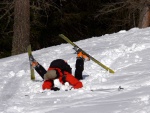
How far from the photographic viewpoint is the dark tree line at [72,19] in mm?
19908

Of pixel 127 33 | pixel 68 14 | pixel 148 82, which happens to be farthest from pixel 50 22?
pixel 148 82

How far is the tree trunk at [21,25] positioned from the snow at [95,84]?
136 inches

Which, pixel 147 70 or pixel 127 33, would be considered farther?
pixel 127 33

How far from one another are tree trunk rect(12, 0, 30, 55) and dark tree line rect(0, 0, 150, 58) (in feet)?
7.02

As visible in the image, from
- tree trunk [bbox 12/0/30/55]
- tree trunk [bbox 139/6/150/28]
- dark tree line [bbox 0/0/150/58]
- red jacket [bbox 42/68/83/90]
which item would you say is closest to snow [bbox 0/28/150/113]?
red jacket [bbox 42/68/83/90]

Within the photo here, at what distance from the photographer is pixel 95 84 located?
8234 mm

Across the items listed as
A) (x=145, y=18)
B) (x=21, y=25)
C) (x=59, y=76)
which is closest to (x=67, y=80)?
(x=59, y=76)

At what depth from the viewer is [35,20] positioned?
67.9 feet

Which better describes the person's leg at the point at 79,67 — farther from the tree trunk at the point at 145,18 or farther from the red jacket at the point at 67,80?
the tree trunk at the point at 145,18

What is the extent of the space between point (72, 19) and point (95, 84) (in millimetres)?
14582

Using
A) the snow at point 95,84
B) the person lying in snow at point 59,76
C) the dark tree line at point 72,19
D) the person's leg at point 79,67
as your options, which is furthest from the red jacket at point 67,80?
the dark tree line at point 72,19

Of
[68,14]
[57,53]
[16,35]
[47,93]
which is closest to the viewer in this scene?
[47,93]

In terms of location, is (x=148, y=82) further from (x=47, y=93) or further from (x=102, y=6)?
(x=102, y=6)

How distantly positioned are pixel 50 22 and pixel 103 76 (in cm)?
1400
